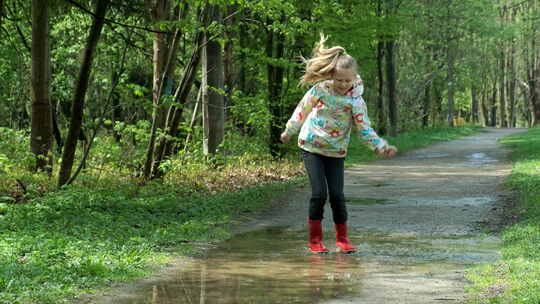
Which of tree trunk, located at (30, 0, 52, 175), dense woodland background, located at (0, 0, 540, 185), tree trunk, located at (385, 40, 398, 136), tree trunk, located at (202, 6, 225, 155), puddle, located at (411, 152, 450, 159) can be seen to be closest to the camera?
dense woodland background, located at (0, 0, 540, 185)

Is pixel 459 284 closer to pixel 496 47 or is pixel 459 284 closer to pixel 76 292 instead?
pixel 76 292

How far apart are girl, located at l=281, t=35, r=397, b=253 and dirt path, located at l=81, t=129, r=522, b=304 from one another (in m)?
0.59

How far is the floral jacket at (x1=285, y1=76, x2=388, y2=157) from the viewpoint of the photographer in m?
7.15

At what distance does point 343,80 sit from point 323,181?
3.53 ft

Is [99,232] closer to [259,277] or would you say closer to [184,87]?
[259,277]

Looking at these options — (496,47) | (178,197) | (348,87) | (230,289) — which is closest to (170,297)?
(230,289)

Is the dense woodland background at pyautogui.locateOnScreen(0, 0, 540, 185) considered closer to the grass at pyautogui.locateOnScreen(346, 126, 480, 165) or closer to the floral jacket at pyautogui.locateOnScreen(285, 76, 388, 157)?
the grass at pyautogui.locateOnScreen(346, 126, 480, 165)

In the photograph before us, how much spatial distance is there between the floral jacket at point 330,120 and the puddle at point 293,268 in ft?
3.68

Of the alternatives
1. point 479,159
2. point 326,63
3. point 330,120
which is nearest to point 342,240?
point 330,120

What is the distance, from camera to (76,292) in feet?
17.3

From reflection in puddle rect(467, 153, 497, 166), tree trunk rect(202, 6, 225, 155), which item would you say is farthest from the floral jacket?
reflection in puddle rect(467, 153, 497, 166)

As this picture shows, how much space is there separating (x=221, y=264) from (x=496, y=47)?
212ft

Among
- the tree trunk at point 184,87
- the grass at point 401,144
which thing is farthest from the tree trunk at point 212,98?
the grass at point 401,144

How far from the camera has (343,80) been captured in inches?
278
